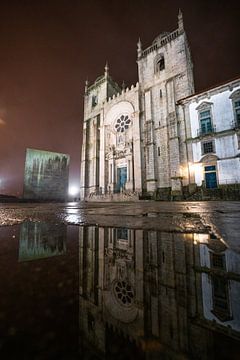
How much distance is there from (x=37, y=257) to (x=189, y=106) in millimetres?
18808

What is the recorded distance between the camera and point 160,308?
693mm

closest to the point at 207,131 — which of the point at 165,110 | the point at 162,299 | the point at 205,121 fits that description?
the point at 205,121

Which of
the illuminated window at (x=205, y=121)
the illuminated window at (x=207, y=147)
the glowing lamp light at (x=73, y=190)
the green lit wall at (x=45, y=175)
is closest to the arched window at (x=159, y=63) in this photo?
the illuminated window at (x=205, y=121)

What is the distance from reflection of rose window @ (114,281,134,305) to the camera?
737 mm

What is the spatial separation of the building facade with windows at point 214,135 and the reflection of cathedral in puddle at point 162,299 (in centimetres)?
1527

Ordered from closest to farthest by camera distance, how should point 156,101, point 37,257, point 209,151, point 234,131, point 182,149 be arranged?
point 37,257
point 234,131
point 209,151
point 182,149
point 156,101

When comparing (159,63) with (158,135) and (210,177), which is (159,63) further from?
(210,177)

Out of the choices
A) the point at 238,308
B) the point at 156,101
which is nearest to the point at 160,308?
the point at 238,308

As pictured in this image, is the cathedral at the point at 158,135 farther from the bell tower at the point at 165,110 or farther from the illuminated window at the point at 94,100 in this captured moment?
the illuminated window at the point at 94,100

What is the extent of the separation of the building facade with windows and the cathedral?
7 cm

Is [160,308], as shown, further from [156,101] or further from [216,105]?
[156,101]

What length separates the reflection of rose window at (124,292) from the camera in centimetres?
74

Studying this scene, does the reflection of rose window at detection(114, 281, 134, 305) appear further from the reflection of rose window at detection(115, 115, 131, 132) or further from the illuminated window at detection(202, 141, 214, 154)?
the reflection of rose window at detection(115, 115, 131, 132)

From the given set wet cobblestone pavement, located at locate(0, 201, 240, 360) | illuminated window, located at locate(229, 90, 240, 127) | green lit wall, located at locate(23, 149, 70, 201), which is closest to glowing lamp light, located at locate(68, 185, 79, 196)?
green lit wall, located at locate(23, 149, 70, 201)
